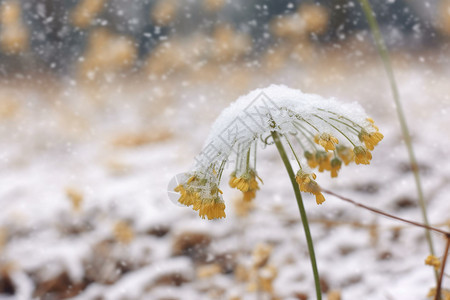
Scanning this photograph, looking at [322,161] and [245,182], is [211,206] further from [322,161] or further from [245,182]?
[322,161]

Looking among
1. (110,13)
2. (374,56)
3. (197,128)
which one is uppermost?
(110,13)

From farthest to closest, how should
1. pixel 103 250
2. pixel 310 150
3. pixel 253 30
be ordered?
pixel 253 30 → pixel 103 250 → pixel 310 150

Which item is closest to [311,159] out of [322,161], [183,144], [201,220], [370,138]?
[322,161]

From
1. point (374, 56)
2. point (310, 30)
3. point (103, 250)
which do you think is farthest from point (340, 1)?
point (103, 250)

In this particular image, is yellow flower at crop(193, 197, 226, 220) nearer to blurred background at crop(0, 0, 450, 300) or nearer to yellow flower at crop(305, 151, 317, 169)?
yellow flower at crop(305, 151, 317, 169)

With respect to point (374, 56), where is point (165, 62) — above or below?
above

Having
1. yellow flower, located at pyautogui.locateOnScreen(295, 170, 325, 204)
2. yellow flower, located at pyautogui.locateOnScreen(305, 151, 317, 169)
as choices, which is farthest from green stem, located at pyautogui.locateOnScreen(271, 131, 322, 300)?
yellow flower, located at pyautogui.locateOnScreen(305, 151, 317, 169)

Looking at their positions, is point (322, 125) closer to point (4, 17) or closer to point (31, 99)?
point (31, 99)
